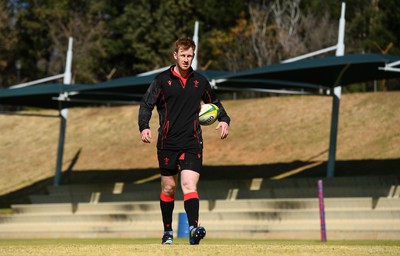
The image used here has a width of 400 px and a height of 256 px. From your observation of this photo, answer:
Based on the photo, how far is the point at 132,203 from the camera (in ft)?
80.8

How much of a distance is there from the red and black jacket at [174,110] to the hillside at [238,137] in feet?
58.4

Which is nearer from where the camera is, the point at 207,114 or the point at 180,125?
the point at 180,125

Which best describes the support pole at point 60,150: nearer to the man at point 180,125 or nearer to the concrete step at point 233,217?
the concrete step at point 233,217

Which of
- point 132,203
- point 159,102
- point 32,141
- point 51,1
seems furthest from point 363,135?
point 51,1

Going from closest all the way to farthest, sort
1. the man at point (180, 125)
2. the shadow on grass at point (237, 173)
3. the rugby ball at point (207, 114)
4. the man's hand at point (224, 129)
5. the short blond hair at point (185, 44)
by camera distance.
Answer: the short blond hair at point (185, 44)
the man at point (180, 125)
the man's hand at point (224, 129)
the rugby ball at point (207, 114)
the shadow on grass at point (237, 173)

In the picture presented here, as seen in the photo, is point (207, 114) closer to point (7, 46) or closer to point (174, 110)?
point (174, 110)

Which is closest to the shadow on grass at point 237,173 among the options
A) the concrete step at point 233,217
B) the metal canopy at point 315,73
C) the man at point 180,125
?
the metal canopy at point 315,73

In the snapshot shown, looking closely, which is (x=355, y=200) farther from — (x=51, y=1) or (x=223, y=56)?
(x=51, y=1)

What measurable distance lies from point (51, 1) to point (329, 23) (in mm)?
A: 21945

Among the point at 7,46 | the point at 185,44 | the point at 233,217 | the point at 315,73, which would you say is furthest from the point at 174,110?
the point at 7,46

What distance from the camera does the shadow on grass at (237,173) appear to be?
27234mm

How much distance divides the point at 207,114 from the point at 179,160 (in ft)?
→ 2.02

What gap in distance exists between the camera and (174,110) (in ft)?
35.5

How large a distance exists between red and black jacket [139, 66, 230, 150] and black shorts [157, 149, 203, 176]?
6 centimetres
